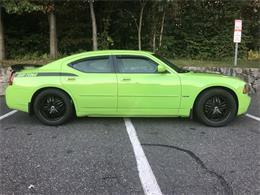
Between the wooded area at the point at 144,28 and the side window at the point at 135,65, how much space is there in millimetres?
8640

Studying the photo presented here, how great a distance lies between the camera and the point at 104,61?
620 centimetres

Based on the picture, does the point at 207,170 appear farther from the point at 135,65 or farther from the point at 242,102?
the point at 135,65

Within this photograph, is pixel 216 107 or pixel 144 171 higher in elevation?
pixel 216 107

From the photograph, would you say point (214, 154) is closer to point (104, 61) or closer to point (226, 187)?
point (226, 187)

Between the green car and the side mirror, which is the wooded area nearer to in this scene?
the green car

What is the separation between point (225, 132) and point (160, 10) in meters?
10.5

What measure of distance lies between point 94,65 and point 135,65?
0.74 metres

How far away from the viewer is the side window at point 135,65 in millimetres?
6105

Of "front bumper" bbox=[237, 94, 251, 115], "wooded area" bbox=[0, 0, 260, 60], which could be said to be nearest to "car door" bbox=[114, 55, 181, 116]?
"front bumper" bbox=[237, 94, 251, 115]

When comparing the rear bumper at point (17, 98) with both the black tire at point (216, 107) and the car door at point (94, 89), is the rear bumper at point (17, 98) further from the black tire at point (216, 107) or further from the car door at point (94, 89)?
the black tire at point (216, 107)

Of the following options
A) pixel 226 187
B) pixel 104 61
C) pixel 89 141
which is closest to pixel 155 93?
pixel 104 61

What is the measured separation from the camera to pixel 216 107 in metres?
6.07

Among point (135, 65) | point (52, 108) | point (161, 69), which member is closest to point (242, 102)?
point (161, 69)

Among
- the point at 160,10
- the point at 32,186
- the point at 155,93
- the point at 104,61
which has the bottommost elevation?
the point at 32,186
